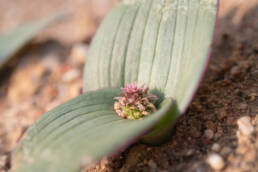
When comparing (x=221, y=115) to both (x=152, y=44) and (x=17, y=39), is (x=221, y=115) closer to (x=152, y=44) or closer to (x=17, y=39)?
(x=152, y=44)

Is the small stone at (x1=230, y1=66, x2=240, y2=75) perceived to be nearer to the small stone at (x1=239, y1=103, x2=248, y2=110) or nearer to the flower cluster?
the small stone at (x1=239, y1=103, x2=248, y2=110)

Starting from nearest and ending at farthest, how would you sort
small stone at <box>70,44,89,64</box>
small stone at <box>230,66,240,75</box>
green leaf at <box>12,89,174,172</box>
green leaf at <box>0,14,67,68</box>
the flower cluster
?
1. green leaf at <box>12,89,174,172</box>
2. the flower cluster
3. small stone at <box>230,66,240,75</box>
4. small stone at <box>70,44,89,64</box>
5. green leaf at <box>0,14,67,68</box>

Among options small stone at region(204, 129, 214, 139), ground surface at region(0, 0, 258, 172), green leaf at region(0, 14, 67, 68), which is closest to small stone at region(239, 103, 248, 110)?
ground surface at region(0, 0, 258, 172)

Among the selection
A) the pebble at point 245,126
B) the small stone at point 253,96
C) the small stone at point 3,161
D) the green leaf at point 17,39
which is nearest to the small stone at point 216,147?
the pebble at point 245,126

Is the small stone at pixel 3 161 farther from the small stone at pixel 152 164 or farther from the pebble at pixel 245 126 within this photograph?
the pebble at pixel 245 126

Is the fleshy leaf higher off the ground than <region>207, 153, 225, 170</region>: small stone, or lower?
higher

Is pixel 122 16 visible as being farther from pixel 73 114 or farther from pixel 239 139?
pixel 239 139
